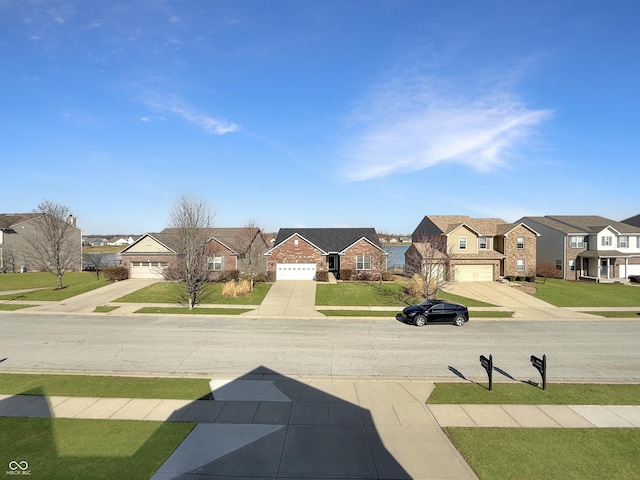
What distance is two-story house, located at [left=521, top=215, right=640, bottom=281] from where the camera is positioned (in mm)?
43547

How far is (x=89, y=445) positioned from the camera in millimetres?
8633

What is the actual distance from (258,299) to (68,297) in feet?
53.7

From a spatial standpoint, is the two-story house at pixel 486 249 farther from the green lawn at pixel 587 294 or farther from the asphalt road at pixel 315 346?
the asphalt road at pixel 315 346

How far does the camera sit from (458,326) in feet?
75.8

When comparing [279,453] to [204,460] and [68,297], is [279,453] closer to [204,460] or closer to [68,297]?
[204,460]

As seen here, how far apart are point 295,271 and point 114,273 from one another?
1959 cm

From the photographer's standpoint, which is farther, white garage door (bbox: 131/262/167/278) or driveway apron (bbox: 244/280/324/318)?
white garage door (bbox: 131/262/167/278)

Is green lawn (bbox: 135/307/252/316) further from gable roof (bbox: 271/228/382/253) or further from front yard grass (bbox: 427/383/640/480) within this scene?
front yard grass (bbox: 427/383/640/480)

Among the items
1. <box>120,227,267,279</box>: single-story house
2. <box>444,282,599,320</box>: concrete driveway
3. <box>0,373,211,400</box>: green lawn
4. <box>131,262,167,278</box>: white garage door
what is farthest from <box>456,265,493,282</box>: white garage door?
<box>0,373,211,400</box>: green lawn

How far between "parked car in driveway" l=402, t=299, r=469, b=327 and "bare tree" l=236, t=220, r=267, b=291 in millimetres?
17058

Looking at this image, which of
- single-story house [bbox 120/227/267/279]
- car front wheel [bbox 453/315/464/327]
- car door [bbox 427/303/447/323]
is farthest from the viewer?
single-story house [bbox 120/227/267/279]

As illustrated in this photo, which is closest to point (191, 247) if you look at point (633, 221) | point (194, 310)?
point (194, 310)

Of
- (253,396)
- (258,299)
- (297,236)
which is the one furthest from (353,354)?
(297,236)

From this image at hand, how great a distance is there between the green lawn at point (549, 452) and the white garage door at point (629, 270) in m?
44.0
